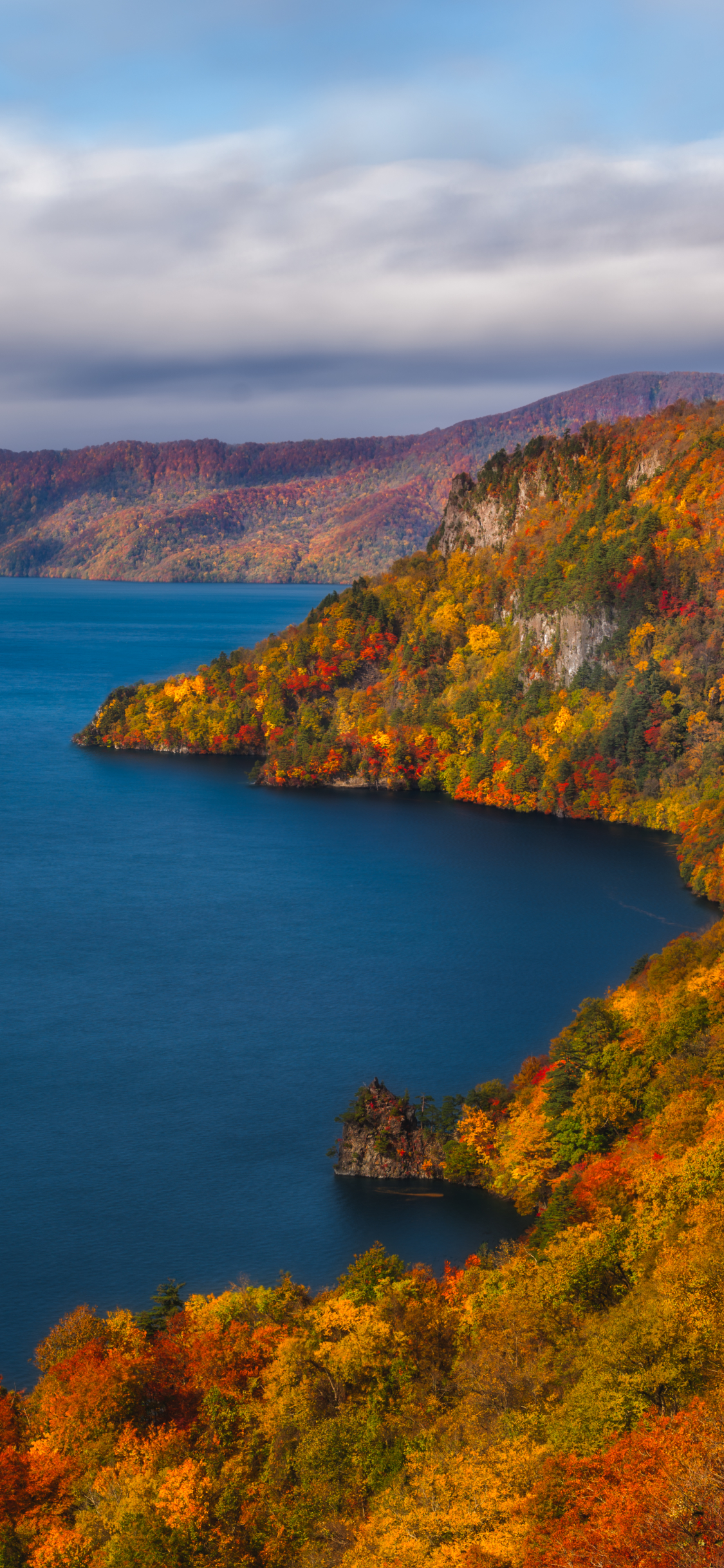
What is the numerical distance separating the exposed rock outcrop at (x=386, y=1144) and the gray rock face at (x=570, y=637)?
385 feet

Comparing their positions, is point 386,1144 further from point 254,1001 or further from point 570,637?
point 570,637

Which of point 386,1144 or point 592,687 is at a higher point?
point 592,687

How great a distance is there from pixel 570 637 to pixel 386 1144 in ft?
400


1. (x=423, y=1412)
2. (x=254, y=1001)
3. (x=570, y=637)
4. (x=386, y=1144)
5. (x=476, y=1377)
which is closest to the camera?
(x=476, y=1377)

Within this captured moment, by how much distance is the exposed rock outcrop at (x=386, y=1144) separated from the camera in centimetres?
6800

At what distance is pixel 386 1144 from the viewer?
6744 cm

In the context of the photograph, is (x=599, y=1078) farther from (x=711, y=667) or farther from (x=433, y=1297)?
(x=711, y=667)

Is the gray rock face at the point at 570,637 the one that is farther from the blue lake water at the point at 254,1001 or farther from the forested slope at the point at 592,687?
the blue lake water at the point at 254,1001

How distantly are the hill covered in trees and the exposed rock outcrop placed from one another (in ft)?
44.1

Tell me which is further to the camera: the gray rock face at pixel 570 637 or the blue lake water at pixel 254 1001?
the gray rock face at pixel 570 637

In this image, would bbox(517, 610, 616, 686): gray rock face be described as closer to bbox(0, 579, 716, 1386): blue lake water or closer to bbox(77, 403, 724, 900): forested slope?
bbox(77, 403, 724, 900): forested slope

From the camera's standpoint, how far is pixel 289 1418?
38312 mm

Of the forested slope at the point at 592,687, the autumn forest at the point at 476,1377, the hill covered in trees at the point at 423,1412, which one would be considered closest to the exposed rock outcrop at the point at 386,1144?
the autumn forest at the point at 476,1377

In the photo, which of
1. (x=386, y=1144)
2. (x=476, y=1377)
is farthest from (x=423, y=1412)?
(x=386, y=1144)
